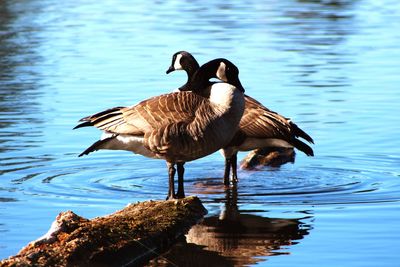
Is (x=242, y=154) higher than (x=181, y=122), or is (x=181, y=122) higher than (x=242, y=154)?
(x=181, y=122)

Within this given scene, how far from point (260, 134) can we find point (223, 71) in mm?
1327

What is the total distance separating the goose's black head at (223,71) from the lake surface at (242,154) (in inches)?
51.1

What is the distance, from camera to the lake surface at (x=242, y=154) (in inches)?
372

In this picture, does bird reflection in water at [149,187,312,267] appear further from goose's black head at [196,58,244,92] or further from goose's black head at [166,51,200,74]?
goose's black head at [166,51,200,74]

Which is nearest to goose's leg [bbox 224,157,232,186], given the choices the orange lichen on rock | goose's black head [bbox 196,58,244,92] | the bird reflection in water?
goose's black head [bbox 196,58,244,92]

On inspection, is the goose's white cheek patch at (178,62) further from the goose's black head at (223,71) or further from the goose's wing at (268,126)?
the goose's black head at (223,71)

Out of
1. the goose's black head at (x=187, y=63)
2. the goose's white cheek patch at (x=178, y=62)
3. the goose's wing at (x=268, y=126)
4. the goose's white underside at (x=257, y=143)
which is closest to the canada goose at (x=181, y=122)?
the goose's wing at (x=268, y=126)

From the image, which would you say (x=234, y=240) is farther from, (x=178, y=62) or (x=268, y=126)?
(x=178, y=62)

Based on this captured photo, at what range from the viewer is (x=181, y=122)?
1094cm

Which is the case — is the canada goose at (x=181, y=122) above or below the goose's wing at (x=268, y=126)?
above

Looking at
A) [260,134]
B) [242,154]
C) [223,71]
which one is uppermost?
[223,71]

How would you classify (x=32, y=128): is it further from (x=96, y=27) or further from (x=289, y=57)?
(x=96, y=27)

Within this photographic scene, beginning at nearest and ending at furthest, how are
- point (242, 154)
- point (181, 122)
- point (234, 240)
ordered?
point (234, 240) < point (181, 122) < point (242, 154)

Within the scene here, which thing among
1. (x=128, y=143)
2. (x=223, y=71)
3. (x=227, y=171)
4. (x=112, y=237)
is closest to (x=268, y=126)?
(x=227, y=171)
